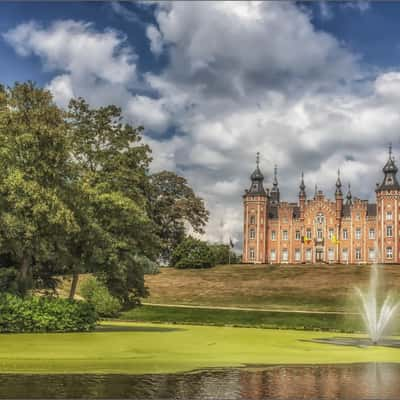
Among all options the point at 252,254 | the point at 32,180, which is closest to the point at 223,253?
the point at 252,254

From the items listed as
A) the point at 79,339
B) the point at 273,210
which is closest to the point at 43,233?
the point at 79,339

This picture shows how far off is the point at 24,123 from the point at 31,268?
6.95 metres

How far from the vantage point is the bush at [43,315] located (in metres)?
24.6

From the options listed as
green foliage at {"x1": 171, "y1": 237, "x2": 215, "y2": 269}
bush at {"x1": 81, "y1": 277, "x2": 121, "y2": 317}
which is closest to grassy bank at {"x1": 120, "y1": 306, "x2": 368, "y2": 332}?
bush at {"x1": 81, "y1": 277, "x2": 121, "y2": 317}

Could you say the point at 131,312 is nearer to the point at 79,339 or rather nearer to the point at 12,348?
the point at 79,339

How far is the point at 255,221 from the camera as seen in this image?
114188 mm

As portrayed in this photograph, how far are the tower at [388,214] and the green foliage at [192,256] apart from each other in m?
35.9

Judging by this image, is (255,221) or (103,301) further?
(255,221)

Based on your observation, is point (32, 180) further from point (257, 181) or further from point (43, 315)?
point (257, 181)

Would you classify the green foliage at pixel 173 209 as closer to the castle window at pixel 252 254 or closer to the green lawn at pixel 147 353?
the castle window at pixel 252 254

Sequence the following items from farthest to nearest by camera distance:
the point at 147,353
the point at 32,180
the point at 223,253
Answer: the point at 223,253
the point at 32,180
the point at 147,353

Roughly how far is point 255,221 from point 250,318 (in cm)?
7136

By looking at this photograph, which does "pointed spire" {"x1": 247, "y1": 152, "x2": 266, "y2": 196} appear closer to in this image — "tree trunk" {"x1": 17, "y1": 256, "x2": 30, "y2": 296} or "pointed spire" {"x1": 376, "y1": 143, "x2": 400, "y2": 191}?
"pointed spire" {"x1": 376, "y1": 143, "x2": 400, "y2": 191}

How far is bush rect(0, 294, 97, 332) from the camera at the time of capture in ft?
80.8
